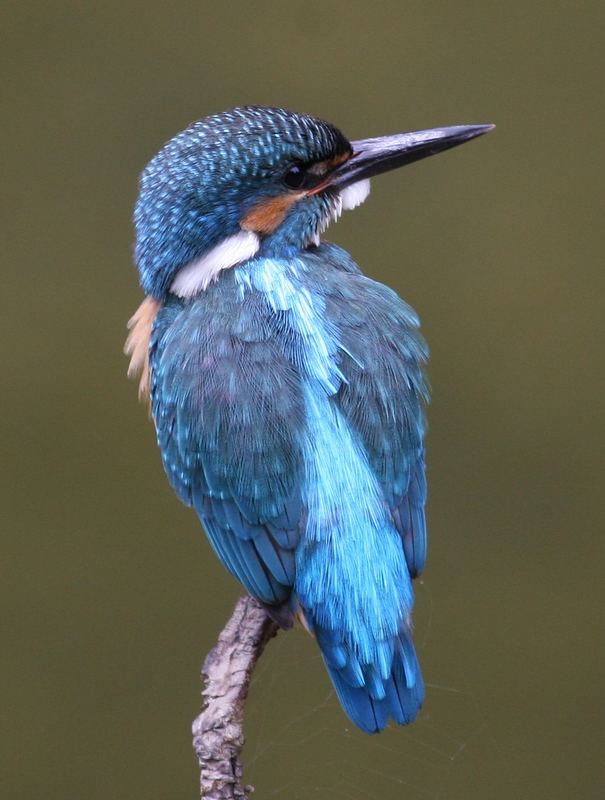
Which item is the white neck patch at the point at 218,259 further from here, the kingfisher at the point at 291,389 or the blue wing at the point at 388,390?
the blue wing at the point at 388,390

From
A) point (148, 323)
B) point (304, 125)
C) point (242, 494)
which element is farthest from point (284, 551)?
point (304, 125)

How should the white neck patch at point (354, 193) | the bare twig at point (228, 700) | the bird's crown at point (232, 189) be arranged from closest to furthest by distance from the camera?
1. the bare twig at point (228, 700)
2. the bird's crown at point (232, 189)
3. the white neck patch at point (354, 193)

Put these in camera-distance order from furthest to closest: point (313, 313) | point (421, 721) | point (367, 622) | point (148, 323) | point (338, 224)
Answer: point (338, 224) → point (421, 721) → point (148, 323) → point (313, 313) → point (367, 622)

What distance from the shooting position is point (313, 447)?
131 cm

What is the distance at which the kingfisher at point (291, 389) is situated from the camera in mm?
1289

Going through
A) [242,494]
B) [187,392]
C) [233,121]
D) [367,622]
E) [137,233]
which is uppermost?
[233,121]

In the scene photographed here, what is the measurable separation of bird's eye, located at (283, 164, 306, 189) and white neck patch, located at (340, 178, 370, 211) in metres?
0.07

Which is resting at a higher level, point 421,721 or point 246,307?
point 246,307

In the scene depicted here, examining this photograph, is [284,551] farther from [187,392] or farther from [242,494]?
[187,392]

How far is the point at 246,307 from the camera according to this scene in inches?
54.5

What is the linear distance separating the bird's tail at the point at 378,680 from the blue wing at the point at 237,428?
0.33ft

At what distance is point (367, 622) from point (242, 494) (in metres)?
0.21

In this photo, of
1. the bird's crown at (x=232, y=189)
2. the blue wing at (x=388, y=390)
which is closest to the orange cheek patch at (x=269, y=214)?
the bird's crown at (x=232, y=189)

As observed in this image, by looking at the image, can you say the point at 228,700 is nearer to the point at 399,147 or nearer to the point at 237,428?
the point at 237,428
